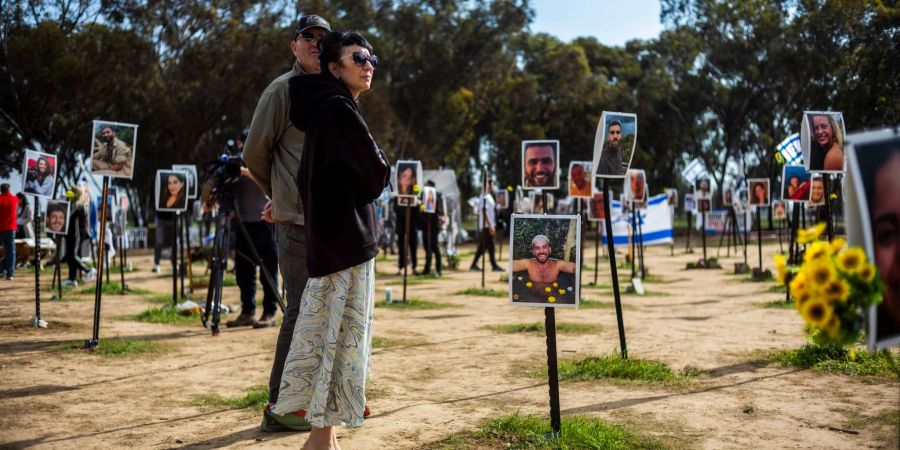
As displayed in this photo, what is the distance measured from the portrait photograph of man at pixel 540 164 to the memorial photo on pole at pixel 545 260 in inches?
236

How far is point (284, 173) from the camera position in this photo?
15.5 feet

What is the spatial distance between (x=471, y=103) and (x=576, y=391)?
38.6 metres

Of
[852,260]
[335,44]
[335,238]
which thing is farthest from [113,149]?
[852,260]

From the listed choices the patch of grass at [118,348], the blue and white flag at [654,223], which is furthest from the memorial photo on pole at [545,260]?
the blue and white flag at [654,223]

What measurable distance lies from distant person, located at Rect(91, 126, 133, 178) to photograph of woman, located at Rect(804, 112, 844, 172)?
20.5 feet

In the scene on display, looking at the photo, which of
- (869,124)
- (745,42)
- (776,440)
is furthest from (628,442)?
(745,42)

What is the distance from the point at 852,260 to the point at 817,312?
0.58ft

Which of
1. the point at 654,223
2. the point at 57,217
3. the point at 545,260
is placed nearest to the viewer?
the point at 545,260

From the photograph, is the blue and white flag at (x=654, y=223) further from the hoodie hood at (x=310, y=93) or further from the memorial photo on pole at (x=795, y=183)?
the hoodie hood at (x=310, y=93)

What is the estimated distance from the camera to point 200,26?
3288 centimetres

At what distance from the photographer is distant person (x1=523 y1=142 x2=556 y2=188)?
10.7 m

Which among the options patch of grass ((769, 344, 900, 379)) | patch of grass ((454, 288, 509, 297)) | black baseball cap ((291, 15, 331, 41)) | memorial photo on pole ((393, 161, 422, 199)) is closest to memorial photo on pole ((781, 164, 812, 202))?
patch of grass ((769, 344, 900, 379))

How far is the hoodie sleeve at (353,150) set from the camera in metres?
3.86

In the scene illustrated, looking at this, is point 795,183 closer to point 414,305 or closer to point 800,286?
point 414,305
